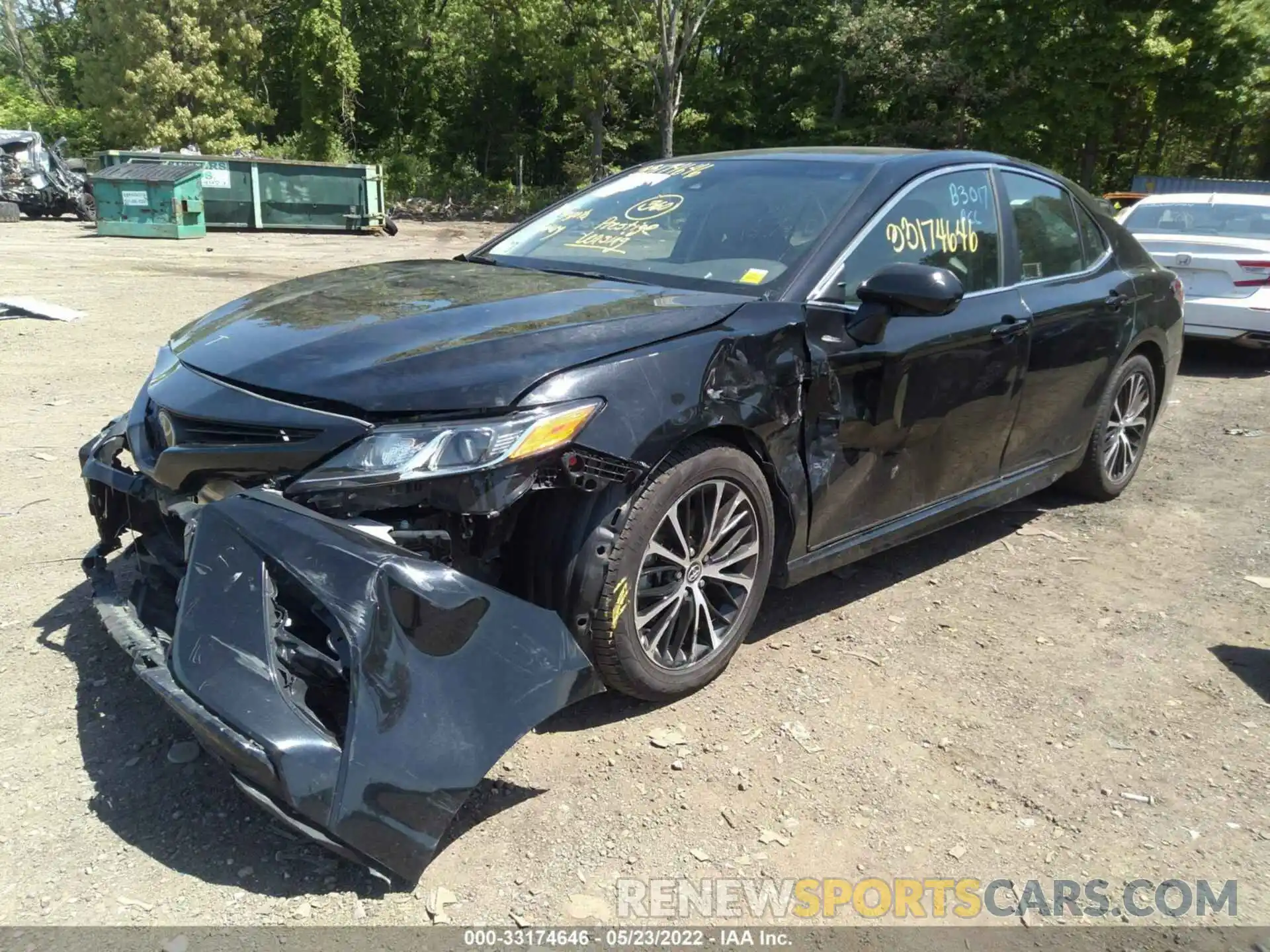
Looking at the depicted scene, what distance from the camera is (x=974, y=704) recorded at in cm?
336

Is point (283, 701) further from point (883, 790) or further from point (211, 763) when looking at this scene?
point (883, 790)

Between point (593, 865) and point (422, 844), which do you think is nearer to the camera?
point (422, 844)

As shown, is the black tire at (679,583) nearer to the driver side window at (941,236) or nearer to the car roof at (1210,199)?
the driver side window at (941,236)

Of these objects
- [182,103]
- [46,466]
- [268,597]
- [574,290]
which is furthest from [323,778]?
[182,103]

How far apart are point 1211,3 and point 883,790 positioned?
95.8 feet

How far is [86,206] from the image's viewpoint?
80.4ft

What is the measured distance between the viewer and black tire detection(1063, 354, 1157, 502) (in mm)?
4926

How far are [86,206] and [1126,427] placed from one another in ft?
84.5

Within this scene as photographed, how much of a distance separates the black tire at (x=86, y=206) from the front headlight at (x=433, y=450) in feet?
84.5

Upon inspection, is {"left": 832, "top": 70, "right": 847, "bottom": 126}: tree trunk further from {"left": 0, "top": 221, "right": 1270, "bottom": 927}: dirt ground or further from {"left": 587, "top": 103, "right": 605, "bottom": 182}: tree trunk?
{"left": 0, "top": 221, "right": 1270, "bottom": 927}: dirt ground

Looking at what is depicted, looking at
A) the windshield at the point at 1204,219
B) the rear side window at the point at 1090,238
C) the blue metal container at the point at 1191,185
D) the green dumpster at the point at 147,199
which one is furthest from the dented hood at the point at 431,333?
the blue metal container at the point at 1191,185

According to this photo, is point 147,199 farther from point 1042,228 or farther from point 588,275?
point 1042,228

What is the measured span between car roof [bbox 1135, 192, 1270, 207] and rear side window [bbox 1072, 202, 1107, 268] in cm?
588

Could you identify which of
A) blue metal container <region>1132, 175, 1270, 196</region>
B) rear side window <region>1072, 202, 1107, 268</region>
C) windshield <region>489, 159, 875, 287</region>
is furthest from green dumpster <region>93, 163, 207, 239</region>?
blue metal container <region>1132, 175, 1270, 196</region>
